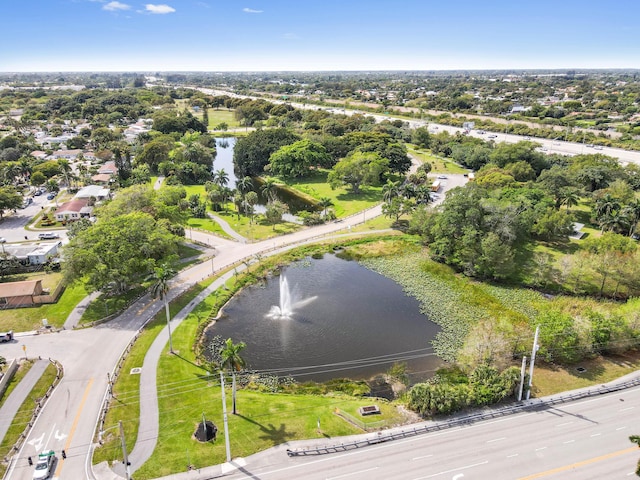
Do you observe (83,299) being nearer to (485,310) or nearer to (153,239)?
(153,239)

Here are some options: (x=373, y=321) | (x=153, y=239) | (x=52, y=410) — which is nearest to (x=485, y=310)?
(x=373, y=321)

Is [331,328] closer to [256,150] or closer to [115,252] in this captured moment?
[115,252]

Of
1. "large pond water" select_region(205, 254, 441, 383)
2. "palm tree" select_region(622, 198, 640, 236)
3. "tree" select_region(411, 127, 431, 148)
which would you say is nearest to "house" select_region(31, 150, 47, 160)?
"large pond water" select_region(205, 254, 441, 383)

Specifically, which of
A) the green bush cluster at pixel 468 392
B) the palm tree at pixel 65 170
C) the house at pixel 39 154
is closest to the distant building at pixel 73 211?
the palm tree at pixel 65 170

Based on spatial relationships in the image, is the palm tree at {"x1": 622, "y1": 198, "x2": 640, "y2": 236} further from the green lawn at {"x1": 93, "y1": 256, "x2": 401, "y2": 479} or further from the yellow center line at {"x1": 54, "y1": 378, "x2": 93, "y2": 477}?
the yellow center line at {"x1": 54, "y1": 378, "x2": 93, "y2": 477}

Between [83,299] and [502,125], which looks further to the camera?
[502,125]

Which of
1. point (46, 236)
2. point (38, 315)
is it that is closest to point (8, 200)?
point (46, 236)
